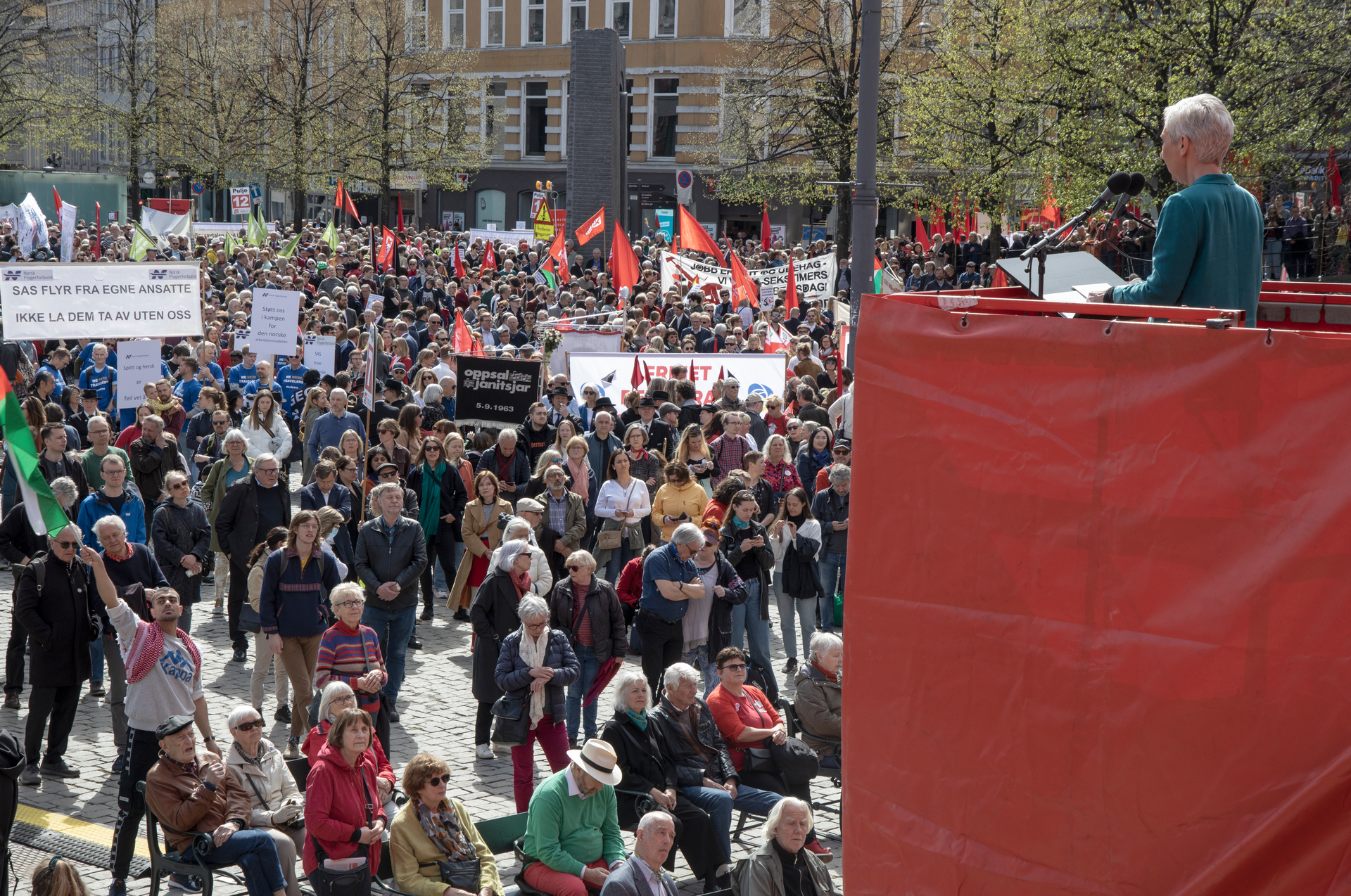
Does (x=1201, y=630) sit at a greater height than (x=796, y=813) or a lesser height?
greater

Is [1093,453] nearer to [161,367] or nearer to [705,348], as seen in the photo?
[161,367]

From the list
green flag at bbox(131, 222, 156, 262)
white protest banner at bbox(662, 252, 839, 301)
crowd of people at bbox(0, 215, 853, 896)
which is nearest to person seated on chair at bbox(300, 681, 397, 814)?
crowd of people at bbox(0, 215, 853, 896)

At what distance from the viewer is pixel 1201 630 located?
237cm

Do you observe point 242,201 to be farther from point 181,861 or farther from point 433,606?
point 181,861

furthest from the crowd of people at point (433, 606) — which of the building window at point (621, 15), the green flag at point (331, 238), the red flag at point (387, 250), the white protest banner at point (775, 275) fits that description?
the building window at point (621, 15)

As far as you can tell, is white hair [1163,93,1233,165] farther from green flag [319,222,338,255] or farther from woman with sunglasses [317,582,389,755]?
green flag [319,222,338,255]

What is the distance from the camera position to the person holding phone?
40.1 ft

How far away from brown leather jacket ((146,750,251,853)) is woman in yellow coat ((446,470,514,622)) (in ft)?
15.6

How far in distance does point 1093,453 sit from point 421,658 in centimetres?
1003

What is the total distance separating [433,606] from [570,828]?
662 cm

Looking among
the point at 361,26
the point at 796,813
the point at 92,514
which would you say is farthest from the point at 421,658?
the point at 361,26

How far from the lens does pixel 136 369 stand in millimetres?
15992

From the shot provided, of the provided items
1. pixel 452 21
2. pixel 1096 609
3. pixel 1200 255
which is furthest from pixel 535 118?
pixel 1096 609

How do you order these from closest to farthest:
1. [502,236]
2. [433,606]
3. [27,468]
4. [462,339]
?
1. [27,468]
2. [433,606]
3. [462,339]
4. [502,236]
